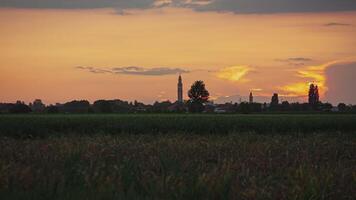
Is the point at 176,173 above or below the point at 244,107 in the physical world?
below

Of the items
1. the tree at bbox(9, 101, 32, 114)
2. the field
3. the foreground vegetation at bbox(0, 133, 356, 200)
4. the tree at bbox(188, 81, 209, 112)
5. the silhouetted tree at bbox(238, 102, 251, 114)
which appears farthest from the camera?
the tree at bbox(188, 81, 209, 112)

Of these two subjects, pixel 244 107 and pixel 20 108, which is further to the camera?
pixel 244 107

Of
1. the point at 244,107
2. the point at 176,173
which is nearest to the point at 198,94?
the point at 244,107

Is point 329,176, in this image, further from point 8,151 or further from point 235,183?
point 8,151

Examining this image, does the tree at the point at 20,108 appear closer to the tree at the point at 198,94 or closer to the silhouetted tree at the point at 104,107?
the silhouetted tree at the point at 104,107

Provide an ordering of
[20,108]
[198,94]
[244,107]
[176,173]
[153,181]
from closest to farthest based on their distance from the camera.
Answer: [153,181], [176,173], [20,108], [244,107], [198,94]

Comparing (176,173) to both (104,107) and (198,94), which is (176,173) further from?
(198,94)

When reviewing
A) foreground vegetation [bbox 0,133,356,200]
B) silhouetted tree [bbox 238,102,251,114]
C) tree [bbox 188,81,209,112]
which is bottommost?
foreground vegetation [bbox 0,133,356,200]

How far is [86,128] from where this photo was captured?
1403 inches

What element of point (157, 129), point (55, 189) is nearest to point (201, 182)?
point (55, 189)

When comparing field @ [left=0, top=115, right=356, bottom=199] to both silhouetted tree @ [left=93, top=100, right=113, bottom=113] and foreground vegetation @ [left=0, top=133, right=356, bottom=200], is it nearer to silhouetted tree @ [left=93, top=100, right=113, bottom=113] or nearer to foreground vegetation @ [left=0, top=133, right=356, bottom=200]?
foreground vegetation @ [left=0, top=133, right=356, bottom=200]

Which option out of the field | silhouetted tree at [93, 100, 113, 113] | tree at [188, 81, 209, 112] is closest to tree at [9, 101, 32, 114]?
silhouetted tree at [93, 100, 113, 113]

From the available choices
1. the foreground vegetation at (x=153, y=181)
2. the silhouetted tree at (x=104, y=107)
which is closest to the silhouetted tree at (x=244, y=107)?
the silhouetted tree at (x=104, y=107)

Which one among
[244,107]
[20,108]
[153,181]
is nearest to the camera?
[153,181]
